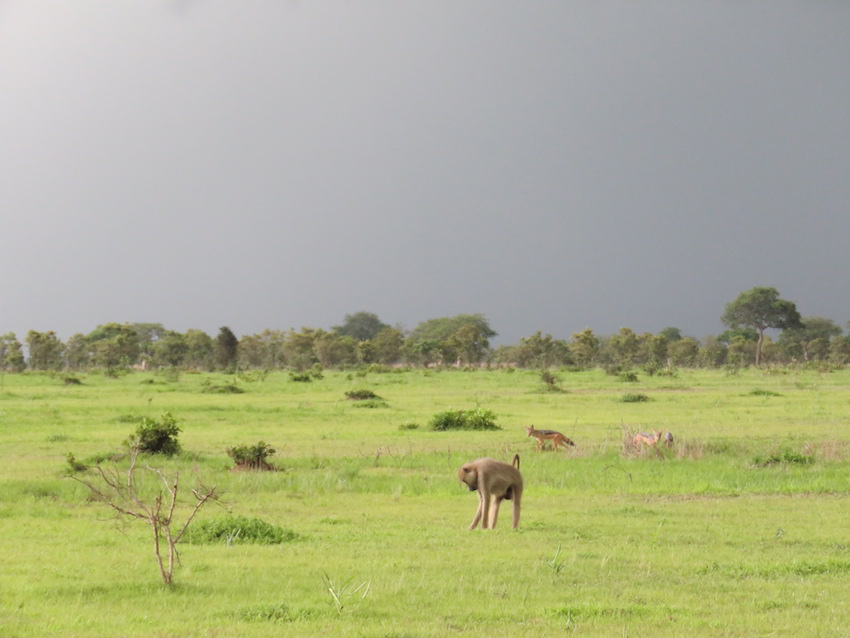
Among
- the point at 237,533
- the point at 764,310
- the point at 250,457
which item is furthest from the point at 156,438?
the point at 764,310

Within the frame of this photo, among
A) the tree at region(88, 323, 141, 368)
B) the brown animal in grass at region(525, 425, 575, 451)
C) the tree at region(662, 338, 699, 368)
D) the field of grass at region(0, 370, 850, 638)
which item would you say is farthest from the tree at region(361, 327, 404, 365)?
the brown animal in grass at region(525, 425, 575, 451)

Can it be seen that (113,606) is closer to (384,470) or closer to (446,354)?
(384,470)

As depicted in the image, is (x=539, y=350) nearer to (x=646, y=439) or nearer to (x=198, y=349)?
(x=198, y=349)

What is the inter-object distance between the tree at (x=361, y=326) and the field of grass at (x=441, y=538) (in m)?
112

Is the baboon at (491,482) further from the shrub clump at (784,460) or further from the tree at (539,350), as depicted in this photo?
the tree at (539,350)

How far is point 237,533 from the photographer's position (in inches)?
448

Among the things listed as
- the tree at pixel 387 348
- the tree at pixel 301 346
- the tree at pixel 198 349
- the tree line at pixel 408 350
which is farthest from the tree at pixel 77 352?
the tree at pixel 387 348

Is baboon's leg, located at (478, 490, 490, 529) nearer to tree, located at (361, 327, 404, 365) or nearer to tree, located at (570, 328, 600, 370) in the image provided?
tree, located at (570, 328, 600, 370)

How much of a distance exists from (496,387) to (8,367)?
48090mm

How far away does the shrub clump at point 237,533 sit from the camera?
11.3m

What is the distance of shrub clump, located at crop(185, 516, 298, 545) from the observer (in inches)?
444

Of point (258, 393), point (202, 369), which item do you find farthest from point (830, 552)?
point (202, 369)

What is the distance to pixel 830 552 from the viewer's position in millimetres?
10539

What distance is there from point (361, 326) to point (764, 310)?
62964mm
